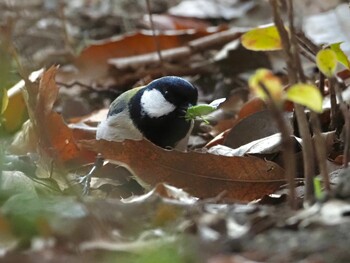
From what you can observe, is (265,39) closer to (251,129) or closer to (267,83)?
(267,83)

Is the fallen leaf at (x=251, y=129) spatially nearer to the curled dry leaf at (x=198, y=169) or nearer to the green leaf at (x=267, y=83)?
the curled dry leaf at (x=198, y=169)

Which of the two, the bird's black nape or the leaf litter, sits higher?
the leaf litter

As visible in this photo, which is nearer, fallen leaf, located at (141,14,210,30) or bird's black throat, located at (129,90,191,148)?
bird's black throat, located at (129,90,191,148)

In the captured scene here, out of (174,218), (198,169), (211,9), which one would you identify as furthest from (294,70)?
(211,9)

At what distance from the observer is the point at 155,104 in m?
3.17

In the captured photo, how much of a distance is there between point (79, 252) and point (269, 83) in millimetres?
453

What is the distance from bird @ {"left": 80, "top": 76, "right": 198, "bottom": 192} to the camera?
306 cm

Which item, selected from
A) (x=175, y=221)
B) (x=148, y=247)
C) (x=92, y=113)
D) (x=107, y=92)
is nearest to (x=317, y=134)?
(x=175, y=221)

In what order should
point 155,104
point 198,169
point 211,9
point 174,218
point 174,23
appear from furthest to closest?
point 211,9
point 174,23
point 155,104
point 198,169
point 174,218

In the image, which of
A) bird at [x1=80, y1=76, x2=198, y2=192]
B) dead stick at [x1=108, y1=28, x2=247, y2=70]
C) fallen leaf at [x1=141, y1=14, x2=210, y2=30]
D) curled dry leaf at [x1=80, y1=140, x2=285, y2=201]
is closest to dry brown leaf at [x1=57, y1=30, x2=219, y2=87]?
dead stick at [x1=108, y1=28, x2=247, y2=70]

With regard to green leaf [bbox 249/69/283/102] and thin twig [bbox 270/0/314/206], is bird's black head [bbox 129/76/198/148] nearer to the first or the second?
thin twig [bbox 270/0/314/206]

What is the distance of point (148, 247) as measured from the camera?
1447 millimetres

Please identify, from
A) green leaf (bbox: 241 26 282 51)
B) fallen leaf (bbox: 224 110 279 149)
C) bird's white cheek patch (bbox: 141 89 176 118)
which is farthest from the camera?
bird's white cheek patch (bbox: 141 89 176 118)

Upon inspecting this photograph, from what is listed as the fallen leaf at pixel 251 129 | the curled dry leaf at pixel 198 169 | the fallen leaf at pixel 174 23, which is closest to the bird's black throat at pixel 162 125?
the fallen leaf at pixel 251 129
